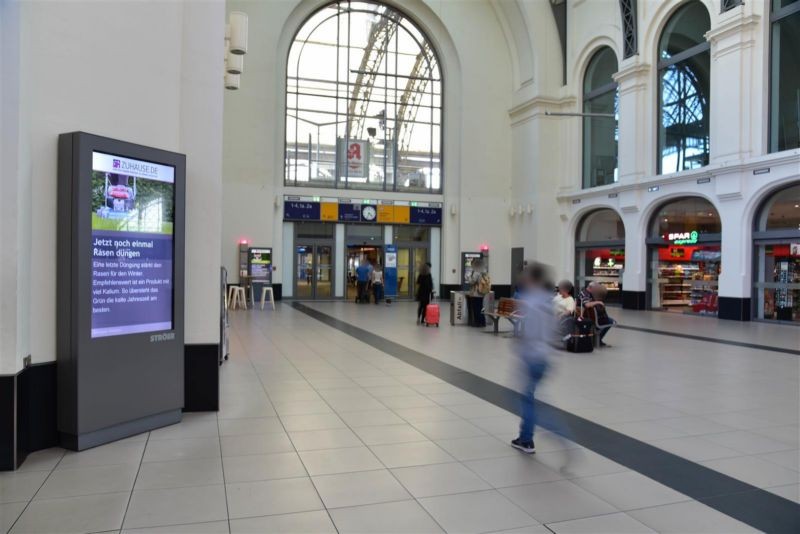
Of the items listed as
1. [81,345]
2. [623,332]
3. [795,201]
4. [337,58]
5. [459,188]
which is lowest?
[623,332]

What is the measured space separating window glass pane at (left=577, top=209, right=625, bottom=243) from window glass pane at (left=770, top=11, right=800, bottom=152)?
6273mm

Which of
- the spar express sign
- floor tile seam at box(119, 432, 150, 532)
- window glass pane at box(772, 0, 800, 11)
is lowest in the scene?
floor tile seam at box(119, 432, 150, 532)

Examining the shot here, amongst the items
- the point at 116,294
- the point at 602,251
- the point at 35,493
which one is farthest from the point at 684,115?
the point at 35,493

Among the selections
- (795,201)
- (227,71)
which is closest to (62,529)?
(227,71)

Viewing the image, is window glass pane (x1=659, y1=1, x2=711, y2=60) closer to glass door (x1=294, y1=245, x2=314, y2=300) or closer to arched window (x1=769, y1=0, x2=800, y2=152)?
arched window (x1=769, y1=0, x2=800, y2=152)

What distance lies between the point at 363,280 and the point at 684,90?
39.2ft

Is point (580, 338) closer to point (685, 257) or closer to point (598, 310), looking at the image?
point (598, 310)

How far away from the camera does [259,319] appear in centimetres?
1400

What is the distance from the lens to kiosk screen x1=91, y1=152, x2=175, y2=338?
424cm

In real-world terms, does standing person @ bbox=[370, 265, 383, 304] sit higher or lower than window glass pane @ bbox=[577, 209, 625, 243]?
lower

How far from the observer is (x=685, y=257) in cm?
1753

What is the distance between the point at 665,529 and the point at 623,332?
9.91 m

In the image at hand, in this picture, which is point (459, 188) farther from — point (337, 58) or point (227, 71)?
point (227, 71)

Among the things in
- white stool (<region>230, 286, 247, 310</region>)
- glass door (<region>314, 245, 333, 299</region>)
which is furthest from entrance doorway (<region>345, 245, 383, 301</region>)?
white stool (<region>230, 286, 247, 310</region>)
